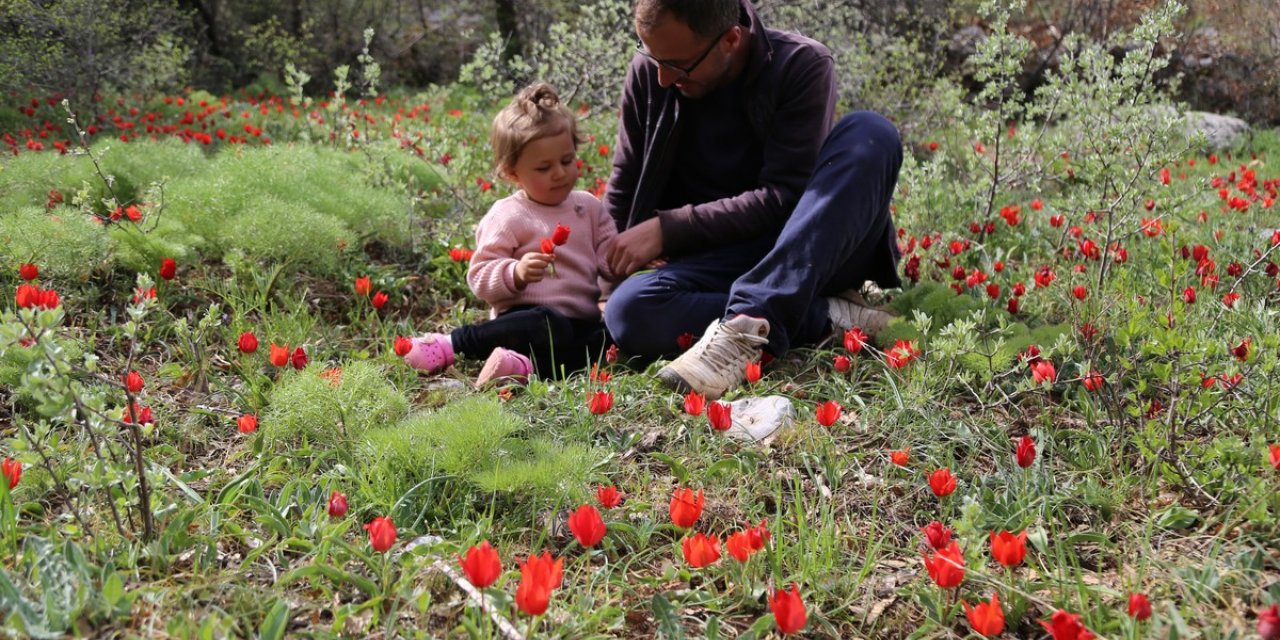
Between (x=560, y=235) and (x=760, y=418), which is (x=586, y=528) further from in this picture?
(x=560, y=235)

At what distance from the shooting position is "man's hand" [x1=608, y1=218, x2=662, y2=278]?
123 inches

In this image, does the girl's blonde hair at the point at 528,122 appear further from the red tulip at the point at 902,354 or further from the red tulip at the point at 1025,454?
the red tulip at the point at 1025,454

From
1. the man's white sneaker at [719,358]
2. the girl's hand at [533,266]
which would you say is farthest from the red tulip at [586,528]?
the girl's hand at [533,266]

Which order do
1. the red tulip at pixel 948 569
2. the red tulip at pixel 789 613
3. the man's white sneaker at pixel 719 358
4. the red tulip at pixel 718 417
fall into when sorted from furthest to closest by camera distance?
the man's white sneaker at pixel 719 358, the red tulip at pixel 718 417, the red tulip at pixel 948 569, the red tulip at pixel 789 613

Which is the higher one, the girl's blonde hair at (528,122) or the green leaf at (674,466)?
the girl's blonde hair at (528,122)

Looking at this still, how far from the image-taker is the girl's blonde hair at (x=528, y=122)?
309 cm

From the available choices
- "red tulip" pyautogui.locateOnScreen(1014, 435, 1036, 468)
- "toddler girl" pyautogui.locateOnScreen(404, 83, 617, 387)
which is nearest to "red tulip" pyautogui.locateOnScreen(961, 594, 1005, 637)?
"red tulip" pyautogui.locateOnScreen(1014, 435, 1036, 468)

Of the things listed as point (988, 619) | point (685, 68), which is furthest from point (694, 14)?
point (988, 619)

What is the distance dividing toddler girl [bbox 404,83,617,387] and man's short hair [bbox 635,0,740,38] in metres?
0.51

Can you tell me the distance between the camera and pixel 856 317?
322 centimetres

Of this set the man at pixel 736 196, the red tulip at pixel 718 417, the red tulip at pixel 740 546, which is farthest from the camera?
the man at pixel 736 196

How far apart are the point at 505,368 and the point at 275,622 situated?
139 centimetres

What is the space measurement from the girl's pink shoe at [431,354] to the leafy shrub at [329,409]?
1.83ft

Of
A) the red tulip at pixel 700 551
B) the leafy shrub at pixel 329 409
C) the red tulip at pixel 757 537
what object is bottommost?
the leafy shrub at pixel 329 409
